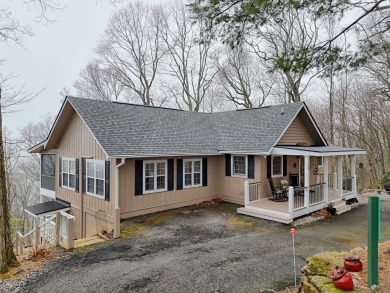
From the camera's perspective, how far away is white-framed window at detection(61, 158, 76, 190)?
1235 cm

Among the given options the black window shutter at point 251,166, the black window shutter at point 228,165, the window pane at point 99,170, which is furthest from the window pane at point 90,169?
the black window shutter at point 251,166

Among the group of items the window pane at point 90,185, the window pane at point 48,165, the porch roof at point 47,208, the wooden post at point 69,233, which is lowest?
the porch roof at point 47,208

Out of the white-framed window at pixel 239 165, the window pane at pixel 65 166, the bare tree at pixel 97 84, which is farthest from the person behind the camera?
→ the bare tree at pixel 97 84

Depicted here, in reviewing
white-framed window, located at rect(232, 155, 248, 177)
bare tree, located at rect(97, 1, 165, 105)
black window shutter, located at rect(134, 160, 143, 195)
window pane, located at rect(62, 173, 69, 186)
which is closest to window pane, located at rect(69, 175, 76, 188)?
window pane, located at rect(62, 173, 69, 186)

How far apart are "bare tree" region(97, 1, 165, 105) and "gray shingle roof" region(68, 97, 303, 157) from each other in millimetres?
14714

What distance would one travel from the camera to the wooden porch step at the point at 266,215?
31.8ft

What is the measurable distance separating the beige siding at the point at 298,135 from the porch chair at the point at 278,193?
6.72 feet

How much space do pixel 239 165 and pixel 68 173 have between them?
834 centimetres

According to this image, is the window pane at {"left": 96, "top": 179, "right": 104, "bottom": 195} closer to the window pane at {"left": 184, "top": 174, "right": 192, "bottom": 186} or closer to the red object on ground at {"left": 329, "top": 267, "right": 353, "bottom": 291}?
the window pane at {"left": 184, "top": 174, "right": 192, "bottom": 186}

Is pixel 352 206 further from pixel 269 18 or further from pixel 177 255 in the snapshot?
pixel 269 18

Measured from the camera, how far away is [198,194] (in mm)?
12797

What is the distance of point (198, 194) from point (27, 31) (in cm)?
920

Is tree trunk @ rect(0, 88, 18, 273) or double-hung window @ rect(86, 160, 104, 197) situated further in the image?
double-hung window @ rect(86, 160, 104, 197)

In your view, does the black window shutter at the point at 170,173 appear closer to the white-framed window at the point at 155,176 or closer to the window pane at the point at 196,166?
the white-framed window at the point at 155,176
